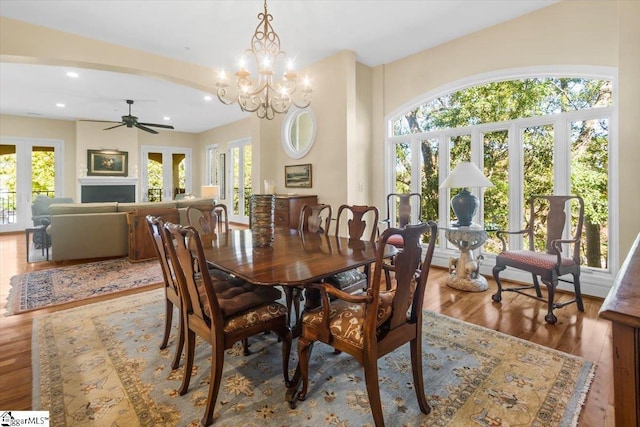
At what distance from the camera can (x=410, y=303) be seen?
5.54 feet

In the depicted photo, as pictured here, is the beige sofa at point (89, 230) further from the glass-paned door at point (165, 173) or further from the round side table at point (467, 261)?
→ the glass-paned door at point (165, 173)

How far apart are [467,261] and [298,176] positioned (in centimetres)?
282

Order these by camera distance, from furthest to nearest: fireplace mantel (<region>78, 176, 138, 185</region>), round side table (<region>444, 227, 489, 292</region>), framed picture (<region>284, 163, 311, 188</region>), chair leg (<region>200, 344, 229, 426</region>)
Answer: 1. fireplace mantel (<region>78, 176, 138, 185</region>)
2. framed picture (<region>284, 163, 311, 188</region>)
3. round side table (<region>444, 227, 489, 292</region>)
4. chair leg (<region>200, 344, 229, 426</region>)

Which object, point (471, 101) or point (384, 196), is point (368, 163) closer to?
point (384, 196)

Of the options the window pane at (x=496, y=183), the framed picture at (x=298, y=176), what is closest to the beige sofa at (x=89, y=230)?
the framed picture at (x=298, y=176)

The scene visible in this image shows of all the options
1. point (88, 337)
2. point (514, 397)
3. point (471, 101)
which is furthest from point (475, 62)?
point (88, 337)

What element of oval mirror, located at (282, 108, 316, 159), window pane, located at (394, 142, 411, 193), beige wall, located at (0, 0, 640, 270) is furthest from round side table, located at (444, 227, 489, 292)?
oval mirror, located at (282, 108, 316, 159)

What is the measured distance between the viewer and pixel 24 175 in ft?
26.9

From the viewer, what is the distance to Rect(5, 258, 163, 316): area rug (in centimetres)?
323

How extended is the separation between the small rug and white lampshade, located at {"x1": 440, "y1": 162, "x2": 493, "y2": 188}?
1.51 metres

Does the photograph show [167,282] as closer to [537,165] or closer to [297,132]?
[297,132]

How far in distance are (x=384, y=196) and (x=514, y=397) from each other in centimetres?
346

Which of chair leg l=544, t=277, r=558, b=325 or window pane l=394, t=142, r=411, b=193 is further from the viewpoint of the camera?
window pane l=394, t=142, r=411, b=193

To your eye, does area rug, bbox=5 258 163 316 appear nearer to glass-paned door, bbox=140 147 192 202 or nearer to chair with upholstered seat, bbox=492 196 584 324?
chair with upholstered seat, bbox=492 196 584 324
